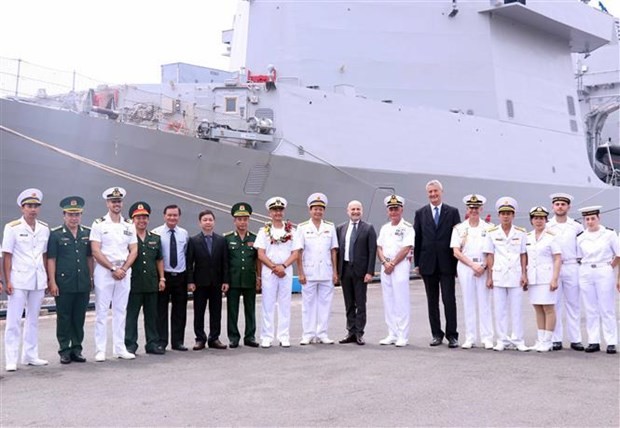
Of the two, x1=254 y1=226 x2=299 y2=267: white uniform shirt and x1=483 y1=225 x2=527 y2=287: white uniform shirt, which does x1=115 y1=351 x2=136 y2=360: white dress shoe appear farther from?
x1=483 y1=225 x2=527 y2=287: white uniform shirt

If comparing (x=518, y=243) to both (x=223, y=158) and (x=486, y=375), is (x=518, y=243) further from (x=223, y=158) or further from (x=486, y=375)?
(x=223, y=158)

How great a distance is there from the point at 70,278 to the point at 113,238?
47 cm

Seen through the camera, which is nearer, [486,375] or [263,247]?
[486,375]

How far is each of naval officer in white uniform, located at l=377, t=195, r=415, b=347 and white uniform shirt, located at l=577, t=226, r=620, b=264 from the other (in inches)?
59.4

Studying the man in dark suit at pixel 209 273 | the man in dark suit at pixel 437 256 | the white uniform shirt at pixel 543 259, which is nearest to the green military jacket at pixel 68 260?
the man in dark suit at pixel 209 273

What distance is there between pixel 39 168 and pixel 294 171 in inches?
155

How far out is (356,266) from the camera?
265 inches

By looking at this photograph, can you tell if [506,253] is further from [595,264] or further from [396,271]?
[396,271]

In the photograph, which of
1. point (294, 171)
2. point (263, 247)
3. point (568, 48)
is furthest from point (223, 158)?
point (568, 48)

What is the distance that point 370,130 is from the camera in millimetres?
12812

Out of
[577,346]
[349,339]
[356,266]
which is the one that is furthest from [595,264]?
[349,339]

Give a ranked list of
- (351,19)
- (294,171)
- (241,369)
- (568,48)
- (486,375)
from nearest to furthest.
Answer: (486,375) < (241,369) < (294,171) < (351,19) < (568,48)

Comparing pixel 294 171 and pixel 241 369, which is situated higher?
pixel 294 171

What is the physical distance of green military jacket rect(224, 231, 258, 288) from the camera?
658cm
